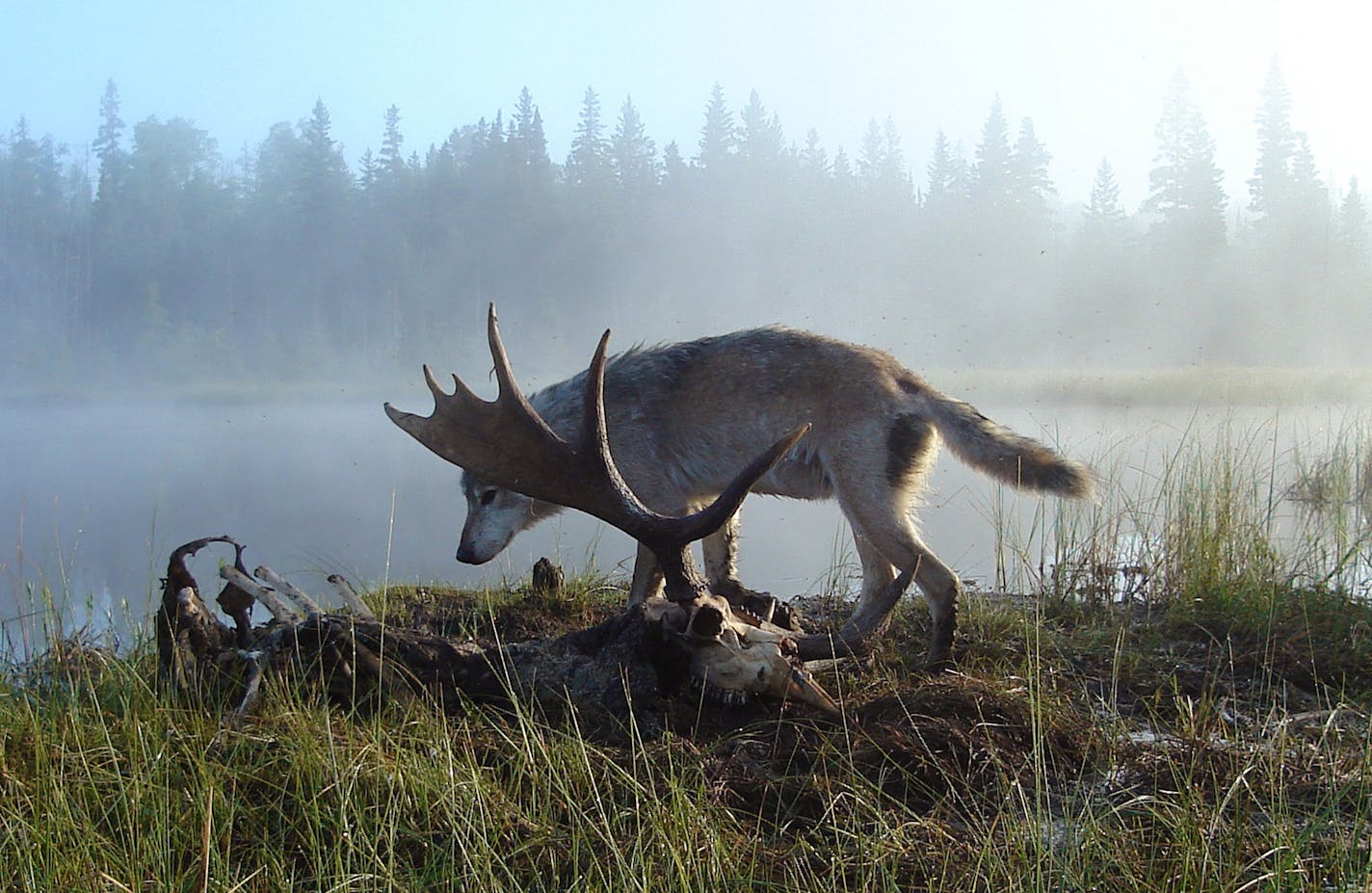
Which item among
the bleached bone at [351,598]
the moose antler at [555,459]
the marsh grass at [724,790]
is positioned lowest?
the marsh grass at [724,790]

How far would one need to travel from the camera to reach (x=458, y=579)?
664cm

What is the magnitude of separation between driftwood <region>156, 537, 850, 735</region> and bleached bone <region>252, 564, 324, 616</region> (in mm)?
35

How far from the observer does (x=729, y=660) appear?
3.27 metres

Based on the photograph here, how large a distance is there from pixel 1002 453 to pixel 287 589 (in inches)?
126

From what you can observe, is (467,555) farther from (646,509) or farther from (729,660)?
(729,660)

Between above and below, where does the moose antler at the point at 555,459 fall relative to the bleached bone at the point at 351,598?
above

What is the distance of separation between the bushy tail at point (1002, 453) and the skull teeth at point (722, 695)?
205 centimetres

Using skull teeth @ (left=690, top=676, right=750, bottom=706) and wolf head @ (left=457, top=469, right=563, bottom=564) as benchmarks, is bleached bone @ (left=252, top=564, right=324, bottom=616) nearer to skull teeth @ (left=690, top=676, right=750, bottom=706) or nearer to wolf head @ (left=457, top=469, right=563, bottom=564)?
skull teeth @ (left=690, top=676, right=750, bottom=706)

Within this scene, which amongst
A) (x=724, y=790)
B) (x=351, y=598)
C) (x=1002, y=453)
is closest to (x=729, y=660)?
(x=724, y=790)

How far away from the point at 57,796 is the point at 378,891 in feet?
3.19

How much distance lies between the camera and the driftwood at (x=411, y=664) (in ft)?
10.6

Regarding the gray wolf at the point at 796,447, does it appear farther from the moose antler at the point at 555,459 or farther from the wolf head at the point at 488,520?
the moose antler at the point at 555,459

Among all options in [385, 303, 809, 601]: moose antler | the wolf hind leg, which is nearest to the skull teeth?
[385, 303, 809, 601]: moose antler

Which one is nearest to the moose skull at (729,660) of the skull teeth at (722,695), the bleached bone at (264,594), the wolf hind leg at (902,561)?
the skull teeth at (722,695)
